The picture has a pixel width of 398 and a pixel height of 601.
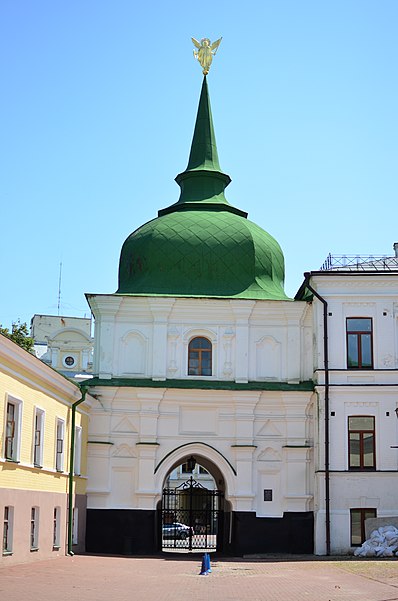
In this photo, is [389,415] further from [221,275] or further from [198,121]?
[198,121]

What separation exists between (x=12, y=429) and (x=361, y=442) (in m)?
12.0

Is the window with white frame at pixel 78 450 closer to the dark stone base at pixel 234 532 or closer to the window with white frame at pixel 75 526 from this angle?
the window with white frame at pixel 75 526

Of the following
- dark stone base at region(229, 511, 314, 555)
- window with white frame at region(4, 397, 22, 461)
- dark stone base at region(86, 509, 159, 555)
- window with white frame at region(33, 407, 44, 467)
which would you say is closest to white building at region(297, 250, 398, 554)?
dark stone base at region(229, 511, 314, 555)

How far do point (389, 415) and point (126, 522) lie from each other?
8931 millimetres

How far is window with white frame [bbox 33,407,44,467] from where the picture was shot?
76.3 feet

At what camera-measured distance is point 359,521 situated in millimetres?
28125

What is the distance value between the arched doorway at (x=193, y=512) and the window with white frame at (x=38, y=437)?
7.65 m

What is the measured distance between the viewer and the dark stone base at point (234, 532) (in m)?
28.9

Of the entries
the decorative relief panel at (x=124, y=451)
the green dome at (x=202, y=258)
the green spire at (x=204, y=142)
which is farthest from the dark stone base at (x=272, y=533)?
the green spire at (x=204, y=142)

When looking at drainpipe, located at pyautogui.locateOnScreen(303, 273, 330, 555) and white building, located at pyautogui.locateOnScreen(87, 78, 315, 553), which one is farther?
white building, located at pyautogui.locateOnScreen(87, 78, 315, 553)

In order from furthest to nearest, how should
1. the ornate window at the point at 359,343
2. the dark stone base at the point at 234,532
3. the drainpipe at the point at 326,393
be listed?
the ornate window at the point at 359,343 → the dark stone base at the point at 234,532 → the drainpipe at the point at 326,393

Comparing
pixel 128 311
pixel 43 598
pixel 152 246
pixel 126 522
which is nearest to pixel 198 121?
pixel 152 246

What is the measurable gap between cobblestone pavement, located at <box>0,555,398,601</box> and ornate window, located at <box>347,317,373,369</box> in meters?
6.62

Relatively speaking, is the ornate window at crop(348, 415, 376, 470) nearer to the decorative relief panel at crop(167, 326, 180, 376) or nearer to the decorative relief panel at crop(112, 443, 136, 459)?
the decorative relief panel at crop(167, 326, 180, 376)
